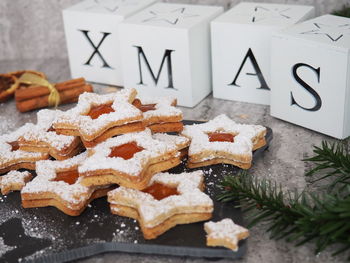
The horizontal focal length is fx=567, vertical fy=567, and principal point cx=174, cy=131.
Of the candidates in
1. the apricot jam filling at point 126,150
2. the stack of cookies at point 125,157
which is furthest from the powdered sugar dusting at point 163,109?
the apricot jam filling at point 126,150

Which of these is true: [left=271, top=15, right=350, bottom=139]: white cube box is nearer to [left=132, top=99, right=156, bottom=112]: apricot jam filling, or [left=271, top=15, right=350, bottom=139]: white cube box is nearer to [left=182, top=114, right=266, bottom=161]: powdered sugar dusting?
[left=182, top=114, right=266, bottom=161]: powdered sugar dusting

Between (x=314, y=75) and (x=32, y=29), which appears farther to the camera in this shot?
(x=32, y=29)

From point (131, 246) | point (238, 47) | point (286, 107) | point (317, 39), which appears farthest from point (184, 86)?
point (131, 246)

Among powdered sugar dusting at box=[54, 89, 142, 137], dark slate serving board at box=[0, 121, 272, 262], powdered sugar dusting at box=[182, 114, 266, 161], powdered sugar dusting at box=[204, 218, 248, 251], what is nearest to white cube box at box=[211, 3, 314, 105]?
powdered sugar dusting at box=[182, 114, 266, 161]

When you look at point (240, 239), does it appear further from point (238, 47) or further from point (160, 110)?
point (238, 47)

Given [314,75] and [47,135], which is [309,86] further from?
[47,135]

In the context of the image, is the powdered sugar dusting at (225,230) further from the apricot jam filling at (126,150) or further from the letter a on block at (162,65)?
the letter a on block at (162,65)

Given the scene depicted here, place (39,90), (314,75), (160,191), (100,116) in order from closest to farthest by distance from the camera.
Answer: (160,191), (100,116), (314,75), (39,90)

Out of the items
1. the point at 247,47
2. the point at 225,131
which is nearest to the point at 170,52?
the point at 247,47
